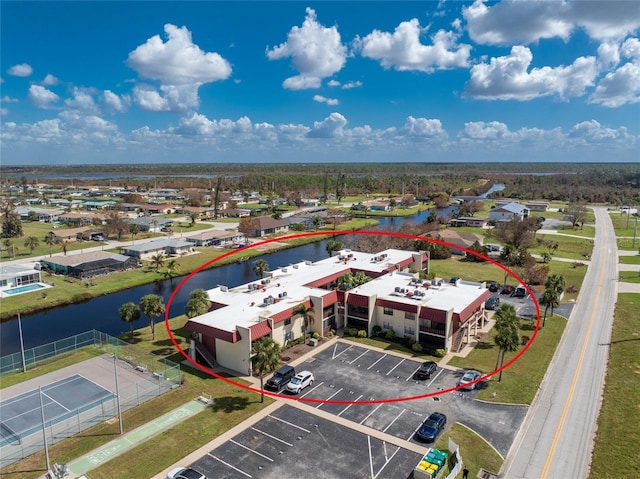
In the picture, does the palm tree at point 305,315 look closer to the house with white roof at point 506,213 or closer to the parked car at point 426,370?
the parked car at point 426,370

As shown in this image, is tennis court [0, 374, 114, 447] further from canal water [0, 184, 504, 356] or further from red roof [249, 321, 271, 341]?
canal water [0, 184, 504, 356]

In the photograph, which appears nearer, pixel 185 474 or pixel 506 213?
pixel 185 474

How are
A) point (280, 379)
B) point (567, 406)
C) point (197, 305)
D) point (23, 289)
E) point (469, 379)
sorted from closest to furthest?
point (567, 406)
point (280, 379)
point (469, 379)
point (197, 305)
point (23, 289)

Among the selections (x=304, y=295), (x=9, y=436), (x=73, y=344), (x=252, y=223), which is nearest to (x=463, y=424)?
(x=304, y=295)

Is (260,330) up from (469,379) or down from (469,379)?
up

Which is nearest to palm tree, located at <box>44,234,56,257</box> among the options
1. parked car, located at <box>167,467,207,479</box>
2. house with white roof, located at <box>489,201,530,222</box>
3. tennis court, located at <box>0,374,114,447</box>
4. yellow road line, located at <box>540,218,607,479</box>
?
tennis court, located at <box>0,374,114,447</box>

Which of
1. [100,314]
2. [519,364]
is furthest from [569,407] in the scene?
[100,314]

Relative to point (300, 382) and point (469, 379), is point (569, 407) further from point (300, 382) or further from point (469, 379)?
point (300, 382)
